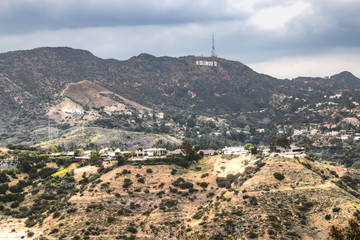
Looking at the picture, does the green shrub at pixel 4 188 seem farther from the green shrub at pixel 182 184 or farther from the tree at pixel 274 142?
the tree at pixel 274 142

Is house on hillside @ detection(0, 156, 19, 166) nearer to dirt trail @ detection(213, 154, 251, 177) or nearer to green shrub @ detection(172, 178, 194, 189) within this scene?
green shrub @ detection(172, 178, 194, 189)

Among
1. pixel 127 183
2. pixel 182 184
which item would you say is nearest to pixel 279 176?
pixel 182 184

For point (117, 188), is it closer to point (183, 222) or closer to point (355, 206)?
point (183, 222)

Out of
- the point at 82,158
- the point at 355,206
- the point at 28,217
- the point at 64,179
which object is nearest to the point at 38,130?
the point at 82,158

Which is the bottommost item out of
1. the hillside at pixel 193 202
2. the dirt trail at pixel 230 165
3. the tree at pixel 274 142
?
the hillside at pixel 193 202

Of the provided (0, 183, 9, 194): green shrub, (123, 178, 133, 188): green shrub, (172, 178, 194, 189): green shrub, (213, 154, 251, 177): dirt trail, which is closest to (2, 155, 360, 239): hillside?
(172, 178, 194, 189): green shrub

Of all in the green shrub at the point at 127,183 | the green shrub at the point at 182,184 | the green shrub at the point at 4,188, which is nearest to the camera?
the green shrub at the point at 127,183

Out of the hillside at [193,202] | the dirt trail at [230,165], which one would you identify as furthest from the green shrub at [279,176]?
the dirt trail at [230,165]

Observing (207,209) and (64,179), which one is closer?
(207,209)

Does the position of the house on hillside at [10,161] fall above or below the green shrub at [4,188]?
above
